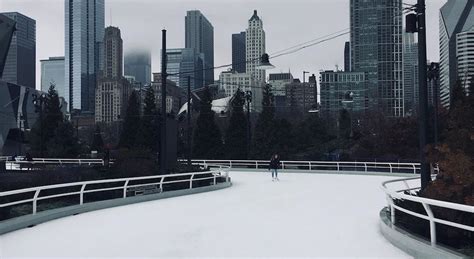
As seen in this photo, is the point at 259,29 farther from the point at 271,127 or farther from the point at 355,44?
the point at 271,127

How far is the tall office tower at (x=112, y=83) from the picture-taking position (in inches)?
4783

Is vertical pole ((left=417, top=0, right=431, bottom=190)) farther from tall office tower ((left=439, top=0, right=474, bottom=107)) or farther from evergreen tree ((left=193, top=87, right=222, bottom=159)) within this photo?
evergreen tree ((left=193, top=87, right=222, bottom=159))

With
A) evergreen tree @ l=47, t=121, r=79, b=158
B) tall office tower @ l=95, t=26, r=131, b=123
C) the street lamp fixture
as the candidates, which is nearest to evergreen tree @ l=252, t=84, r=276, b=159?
evergreen tree @ l=47, t=121, r=79, b=158

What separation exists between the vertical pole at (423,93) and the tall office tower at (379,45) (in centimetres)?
456

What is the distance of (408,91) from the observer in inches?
2334

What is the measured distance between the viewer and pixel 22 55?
94.3 metres

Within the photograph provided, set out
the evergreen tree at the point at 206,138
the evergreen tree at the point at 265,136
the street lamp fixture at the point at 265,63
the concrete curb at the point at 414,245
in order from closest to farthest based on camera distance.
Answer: the concrete curb at the point at 414,245, the street lamp fixture at the point at 265,63, the evergreen tree at the point at 265,136, the evergreen tree at the point at 206,138

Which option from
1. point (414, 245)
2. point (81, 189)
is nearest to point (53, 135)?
point (81, 189)

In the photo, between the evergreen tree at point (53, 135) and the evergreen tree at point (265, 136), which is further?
the evergreen tree at point (53, 135)

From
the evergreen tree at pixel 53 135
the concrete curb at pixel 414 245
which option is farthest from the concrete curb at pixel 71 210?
the evergreen tree at pixel 53 135

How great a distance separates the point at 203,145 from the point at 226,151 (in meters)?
3.13

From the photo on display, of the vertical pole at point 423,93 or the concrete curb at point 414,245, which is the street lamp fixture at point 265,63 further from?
the concrete curb at point 414,245

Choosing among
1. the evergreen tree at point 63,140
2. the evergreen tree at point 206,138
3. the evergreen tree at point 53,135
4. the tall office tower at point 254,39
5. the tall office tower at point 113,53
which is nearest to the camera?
the tall office tower at point 254,39

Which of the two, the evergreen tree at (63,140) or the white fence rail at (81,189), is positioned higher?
the evergreen tree at (63,140)
